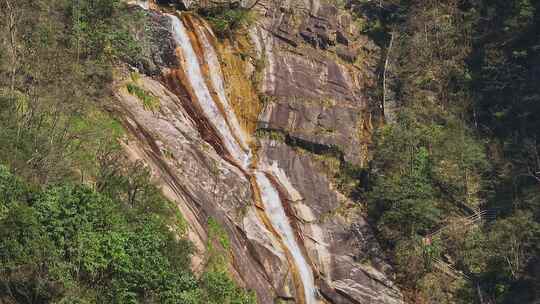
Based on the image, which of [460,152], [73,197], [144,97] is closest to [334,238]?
[460,152]

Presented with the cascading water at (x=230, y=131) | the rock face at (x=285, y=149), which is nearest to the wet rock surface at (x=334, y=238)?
the rock face at (x=285, y=149)

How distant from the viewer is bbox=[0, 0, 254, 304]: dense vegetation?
39.7ft

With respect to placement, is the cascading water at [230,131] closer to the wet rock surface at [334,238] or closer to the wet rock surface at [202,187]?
the wet rock surface at [334,238]

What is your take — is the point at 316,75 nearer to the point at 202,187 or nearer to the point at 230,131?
the point at 230,131

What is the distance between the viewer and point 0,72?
60.0 feet

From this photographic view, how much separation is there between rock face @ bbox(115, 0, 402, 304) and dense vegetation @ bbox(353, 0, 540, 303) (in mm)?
1381

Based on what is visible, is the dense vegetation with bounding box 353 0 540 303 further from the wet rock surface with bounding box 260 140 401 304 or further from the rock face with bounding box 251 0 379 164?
the rock face with bounding box 251 0 379 164

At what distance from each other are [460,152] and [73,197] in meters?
20.0

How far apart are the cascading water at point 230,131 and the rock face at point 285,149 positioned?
36 cm

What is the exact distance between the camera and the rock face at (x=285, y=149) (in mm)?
19828

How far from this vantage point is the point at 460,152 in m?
28.3

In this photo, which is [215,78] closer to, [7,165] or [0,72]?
[0,72]

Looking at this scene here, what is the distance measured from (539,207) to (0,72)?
20.5 meters

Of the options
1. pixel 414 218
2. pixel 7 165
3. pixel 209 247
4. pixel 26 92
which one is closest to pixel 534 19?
pixel 414 218
